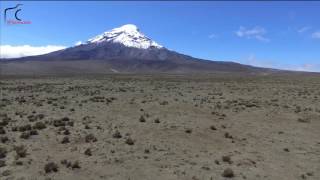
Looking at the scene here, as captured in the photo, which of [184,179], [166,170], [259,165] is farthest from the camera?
[259,165]

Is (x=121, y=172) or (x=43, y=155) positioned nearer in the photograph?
(x=121, y=172)

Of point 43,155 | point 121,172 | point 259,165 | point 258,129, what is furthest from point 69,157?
point 258,129

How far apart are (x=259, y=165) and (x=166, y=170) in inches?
133

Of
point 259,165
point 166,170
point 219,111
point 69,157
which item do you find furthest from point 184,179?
point 219,111

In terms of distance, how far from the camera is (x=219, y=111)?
110ft

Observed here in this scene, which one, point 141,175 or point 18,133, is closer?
point 141,175

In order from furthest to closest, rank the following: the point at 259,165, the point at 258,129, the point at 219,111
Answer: the point at 219,111 < the point at 258,129 < the point at 259,165

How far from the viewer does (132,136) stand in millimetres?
22234

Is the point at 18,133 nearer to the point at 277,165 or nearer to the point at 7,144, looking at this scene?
the point at 7,144

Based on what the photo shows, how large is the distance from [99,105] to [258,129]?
14.6m

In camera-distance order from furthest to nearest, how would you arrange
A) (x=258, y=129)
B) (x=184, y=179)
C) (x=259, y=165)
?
1. (x=258, y=129)
2. (x=259, y=165)
3. (x=184, y=179)

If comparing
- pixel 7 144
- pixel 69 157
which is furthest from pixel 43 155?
pixel 7 144

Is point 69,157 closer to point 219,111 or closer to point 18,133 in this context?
point 18,133

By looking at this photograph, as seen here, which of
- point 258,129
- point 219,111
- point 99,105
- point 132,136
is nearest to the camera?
point 132,136
